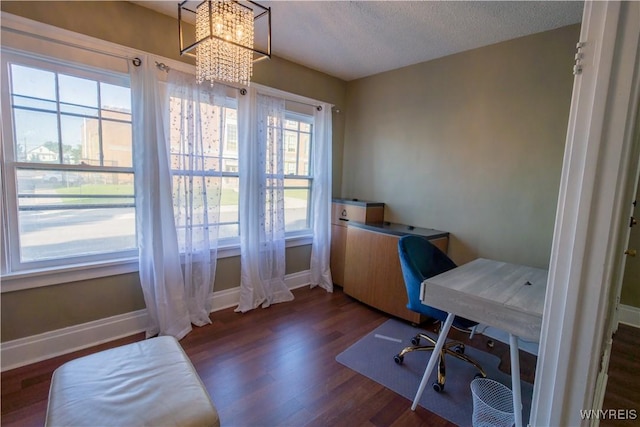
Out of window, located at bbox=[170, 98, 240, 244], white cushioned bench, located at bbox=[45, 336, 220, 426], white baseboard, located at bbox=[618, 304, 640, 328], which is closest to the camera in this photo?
white cushioned bench, located at bbox=[45, 336, 220, 426]

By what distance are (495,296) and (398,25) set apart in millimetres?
2097

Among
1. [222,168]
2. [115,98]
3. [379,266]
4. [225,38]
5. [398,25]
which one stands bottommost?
[379,266]

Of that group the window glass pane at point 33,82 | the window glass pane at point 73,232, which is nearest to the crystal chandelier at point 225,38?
the window glass pane at point 33,82

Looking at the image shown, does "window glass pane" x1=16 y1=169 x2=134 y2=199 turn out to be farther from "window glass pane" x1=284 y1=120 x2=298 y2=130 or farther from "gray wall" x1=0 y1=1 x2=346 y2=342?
"window glass pane" x1=284 y1=120 x2=298 y2=130

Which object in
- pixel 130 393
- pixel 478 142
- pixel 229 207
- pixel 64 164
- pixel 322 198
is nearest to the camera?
pixel 130 393

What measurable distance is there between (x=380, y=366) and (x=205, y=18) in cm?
241

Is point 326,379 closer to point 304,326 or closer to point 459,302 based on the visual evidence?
point 304,326

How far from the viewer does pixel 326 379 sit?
1.99 metres

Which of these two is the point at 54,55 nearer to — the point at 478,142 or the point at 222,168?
the point at 222,168

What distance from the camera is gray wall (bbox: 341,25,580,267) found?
238 centimetres

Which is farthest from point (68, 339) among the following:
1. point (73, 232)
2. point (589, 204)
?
point (589, 204)

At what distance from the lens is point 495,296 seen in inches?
59.2

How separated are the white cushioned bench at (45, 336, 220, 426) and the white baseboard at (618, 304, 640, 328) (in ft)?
11.8

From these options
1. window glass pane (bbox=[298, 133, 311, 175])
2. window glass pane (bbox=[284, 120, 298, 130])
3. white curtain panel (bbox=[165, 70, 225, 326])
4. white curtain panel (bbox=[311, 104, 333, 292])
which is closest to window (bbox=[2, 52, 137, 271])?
white curtain panel (bbox=[165, 70, 225, 326])
